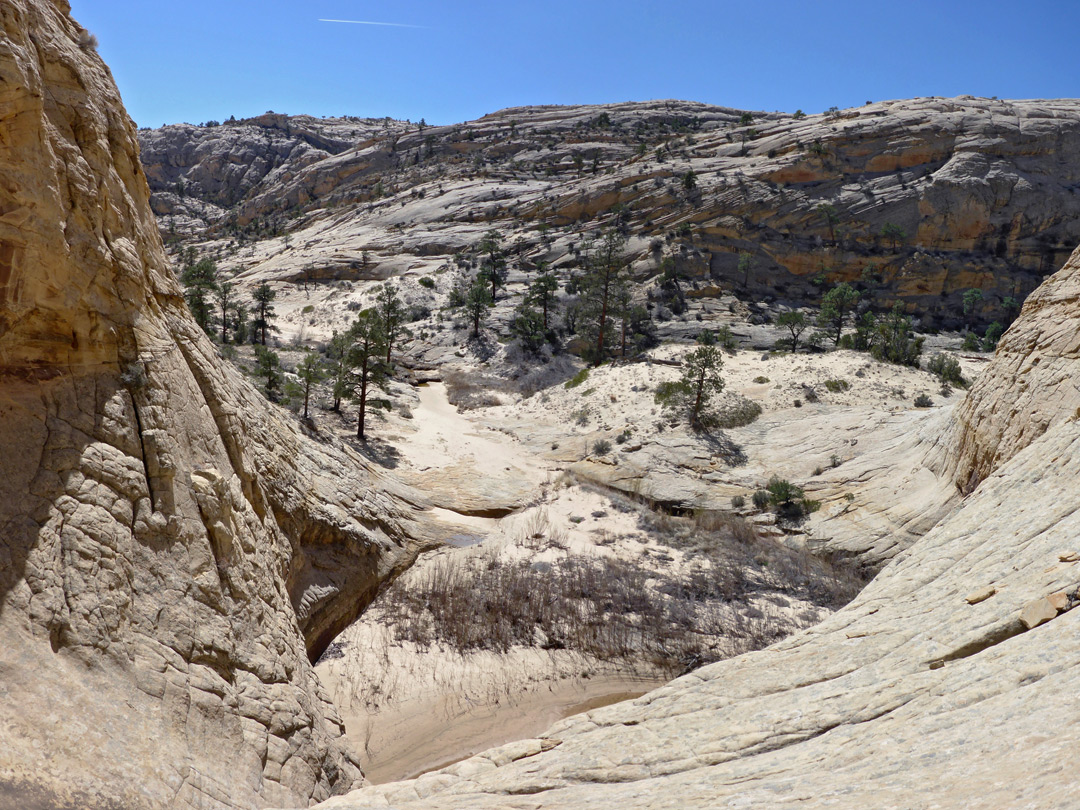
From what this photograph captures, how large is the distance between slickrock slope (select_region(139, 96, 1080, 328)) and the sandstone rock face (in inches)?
1606

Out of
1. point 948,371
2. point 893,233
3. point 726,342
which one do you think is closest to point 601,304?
point 726,342

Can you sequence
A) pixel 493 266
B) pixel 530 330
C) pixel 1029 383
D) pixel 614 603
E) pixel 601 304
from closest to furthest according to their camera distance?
pixel 1029 383
pixel 614 603
pixel 530 330
pixel 601 304
pixel 493 266

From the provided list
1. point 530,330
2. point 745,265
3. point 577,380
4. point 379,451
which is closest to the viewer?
point 379,451

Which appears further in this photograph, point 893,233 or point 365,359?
point 893,233

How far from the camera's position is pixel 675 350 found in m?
40.8

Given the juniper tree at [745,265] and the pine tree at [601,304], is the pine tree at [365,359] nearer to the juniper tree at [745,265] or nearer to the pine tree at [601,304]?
the pine tree at [601,304]

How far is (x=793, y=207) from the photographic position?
58.9 metres

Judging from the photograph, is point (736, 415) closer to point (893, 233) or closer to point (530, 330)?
point (530, 330)

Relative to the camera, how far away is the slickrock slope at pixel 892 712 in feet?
11.3

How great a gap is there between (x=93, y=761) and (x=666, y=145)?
81.7 m

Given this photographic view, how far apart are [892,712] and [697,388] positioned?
904 inches

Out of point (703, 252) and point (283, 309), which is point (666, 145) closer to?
point (703, 252)

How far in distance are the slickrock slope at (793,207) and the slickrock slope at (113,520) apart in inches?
1925

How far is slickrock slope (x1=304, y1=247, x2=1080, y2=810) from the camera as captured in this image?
344 cm
